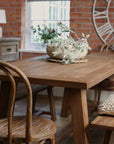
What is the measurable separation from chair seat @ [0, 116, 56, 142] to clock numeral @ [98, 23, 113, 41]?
2.47 meters

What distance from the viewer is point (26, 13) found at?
495cm

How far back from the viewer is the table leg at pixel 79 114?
6.64ft

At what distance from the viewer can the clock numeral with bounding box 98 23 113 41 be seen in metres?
4.17

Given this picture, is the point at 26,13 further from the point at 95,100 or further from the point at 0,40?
the point at 95,100

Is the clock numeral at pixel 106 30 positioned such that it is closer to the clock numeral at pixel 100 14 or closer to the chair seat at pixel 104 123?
the clock numeral at pixel 100 14

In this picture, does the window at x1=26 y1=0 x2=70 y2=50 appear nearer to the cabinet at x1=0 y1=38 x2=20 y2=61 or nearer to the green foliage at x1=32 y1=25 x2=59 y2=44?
the green foliage at x1=32 y1=25 x2=59 y2=44

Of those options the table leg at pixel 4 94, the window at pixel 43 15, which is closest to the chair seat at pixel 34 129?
the table leg at pixel 4 94

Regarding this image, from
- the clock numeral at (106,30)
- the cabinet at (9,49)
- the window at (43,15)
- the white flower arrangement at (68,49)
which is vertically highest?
the window at (43,15)

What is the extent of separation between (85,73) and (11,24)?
3020 millimetres

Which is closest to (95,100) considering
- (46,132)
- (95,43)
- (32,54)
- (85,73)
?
(95,43)

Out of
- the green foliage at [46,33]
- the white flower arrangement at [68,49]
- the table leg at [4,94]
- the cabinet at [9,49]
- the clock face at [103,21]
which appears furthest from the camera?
the green foliage at [46,33]

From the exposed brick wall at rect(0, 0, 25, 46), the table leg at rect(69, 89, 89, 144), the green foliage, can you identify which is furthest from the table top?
the exposed brick wall at rect(0, 0, 25, 46)

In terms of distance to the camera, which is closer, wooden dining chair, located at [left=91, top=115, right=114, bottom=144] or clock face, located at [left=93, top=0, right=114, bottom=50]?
wooden dining chair, located at [left=91, top=115, right=114, bottom=144]

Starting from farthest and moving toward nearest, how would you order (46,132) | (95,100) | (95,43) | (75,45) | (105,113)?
(95,43), (95,100), (75,45), (105,113), (46,132)
